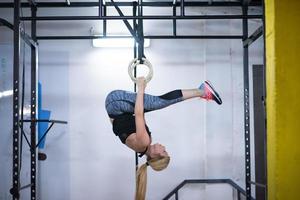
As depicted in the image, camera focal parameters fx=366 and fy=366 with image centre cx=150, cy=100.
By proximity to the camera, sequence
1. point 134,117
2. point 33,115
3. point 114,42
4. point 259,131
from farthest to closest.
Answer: point 259,131 → point 114,42 → point 33,115 → point 134,117

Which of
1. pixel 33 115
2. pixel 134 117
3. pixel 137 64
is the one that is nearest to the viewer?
pixel 137 64

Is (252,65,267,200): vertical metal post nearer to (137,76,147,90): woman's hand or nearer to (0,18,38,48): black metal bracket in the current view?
(137,76,147,90): woman's hand

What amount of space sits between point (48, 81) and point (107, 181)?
129 centimetres

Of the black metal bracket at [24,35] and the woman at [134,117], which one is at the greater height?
the black metal bracket at [24,35]

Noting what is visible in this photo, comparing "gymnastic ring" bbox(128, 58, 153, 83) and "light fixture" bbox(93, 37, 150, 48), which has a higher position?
"light fixture" bbox(93, 37, 150, 48)

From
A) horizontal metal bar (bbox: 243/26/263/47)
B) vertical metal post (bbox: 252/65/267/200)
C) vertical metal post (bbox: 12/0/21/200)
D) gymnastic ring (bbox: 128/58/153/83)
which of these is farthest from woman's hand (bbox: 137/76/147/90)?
vertical metal post (bbox: 252/65/267/200)

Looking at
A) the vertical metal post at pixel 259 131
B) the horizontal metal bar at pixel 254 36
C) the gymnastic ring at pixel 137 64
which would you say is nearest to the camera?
the gymnastic ring at pixel 137 64

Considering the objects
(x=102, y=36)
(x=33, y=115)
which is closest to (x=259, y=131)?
(x=102, y=36)

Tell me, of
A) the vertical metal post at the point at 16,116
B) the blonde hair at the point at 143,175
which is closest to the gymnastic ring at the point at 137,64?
the blonde hair at the point at 143,175

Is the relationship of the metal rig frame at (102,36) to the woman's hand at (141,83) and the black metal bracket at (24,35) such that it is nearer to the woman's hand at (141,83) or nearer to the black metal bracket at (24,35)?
the black metal bracket at (24,35)

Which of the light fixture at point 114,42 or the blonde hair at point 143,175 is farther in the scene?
the light fixture at point 114,42

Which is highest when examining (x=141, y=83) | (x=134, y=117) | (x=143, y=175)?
(x=141, y=83)

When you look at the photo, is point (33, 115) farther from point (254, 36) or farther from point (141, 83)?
point (254, 36)

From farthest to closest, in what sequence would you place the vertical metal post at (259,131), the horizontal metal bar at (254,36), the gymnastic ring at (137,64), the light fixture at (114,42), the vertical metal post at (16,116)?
the vertical metal post at (259,131) → the light fixture at (114,42) → the horizontal metal bar at (254,36) → the gymnastic ring at (137,64) → the vertical metal post at (16,116)
